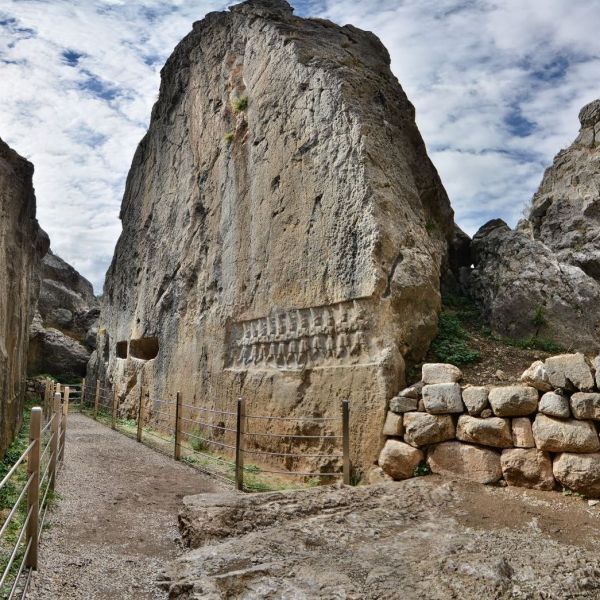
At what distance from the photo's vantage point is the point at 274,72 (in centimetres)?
1146

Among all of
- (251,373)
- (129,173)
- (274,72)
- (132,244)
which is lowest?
(251,373)

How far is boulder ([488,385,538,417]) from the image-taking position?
654cm

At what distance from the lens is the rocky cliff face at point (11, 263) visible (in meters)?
8.45

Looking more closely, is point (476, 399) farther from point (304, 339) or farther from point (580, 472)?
point (304, 339)

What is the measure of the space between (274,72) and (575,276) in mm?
7224

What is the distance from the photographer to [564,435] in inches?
244

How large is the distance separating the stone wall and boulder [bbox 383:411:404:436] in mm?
13

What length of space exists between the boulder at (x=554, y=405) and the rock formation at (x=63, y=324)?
2319cm

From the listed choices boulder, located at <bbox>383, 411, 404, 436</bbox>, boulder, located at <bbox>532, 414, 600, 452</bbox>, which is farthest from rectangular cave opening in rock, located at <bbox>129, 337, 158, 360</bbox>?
boulder, located at <bbox>532, 414, 600, 452</bbox>

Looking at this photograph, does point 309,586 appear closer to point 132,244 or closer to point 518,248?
point 518,248

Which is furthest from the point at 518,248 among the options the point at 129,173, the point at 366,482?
the point at 129,173

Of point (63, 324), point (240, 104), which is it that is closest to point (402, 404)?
point (240, 104)

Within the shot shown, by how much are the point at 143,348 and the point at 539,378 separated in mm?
13512

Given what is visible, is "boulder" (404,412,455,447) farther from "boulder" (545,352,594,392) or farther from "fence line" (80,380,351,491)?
"boulder" (545,352,594,392)
